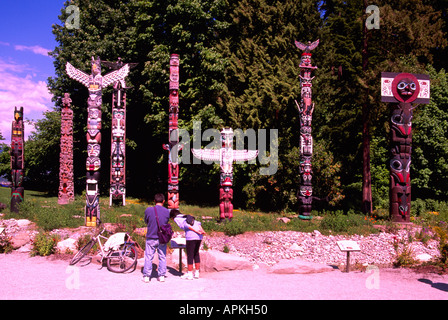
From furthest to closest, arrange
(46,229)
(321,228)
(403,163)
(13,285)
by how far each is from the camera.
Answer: (403,163)
(321,228)
(46,229)
(13,285)

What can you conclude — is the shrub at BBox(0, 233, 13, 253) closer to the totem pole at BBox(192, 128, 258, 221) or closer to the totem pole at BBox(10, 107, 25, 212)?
the totem pole at BBox(10, 107, 25, 212)

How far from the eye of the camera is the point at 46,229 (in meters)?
11.8

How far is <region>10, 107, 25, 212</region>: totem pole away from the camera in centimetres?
1485

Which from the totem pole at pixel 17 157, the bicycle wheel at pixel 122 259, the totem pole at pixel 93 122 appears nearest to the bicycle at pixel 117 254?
the bicycle wheel at pixel 122 259

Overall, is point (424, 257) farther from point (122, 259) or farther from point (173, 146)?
point (173, 146)

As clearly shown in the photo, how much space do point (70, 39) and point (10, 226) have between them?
16832mm

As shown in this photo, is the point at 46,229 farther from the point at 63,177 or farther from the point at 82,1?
the point at 82,1

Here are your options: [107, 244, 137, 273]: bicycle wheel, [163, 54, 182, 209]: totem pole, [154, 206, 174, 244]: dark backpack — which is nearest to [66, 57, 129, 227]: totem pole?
[163, 54, 182, 209]: totem pole

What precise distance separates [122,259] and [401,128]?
38.4ft

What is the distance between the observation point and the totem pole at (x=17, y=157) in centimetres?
1485

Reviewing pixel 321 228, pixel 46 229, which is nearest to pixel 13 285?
pixel 46 229

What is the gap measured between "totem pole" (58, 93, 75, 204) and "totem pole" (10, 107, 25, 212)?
4408 mm

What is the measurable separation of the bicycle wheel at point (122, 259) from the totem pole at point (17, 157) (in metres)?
8.46

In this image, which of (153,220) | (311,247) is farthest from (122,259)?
(311,247)
